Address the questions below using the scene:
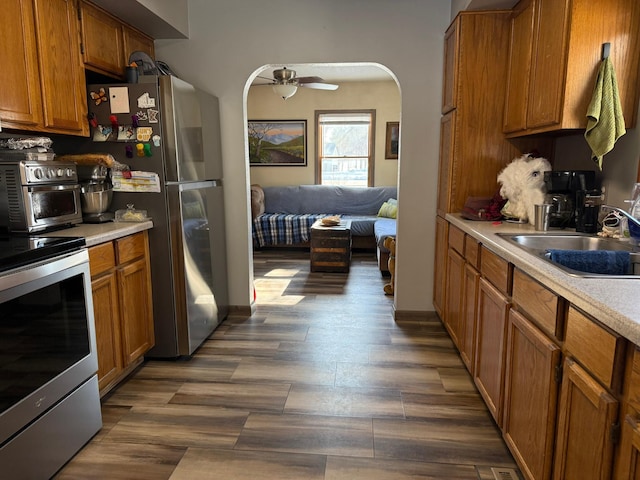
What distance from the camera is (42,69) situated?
81.6 inches

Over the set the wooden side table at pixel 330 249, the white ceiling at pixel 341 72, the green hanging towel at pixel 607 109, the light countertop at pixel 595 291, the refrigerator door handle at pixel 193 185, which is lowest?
the wooden side table at pixel 330 249

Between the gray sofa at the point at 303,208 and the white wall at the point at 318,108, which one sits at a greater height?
the white wall at the point at 318,108

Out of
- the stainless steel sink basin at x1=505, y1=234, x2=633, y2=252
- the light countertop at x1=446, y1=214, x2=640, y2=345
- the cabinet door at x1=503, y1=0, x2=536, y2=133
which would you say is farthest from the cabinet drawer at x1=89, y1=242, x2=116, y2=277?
the cabinet door at x1=503, y1=0, x2=536, y2=133

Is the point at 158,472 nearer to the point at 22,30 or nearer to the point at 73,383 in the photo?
the point at 73,383

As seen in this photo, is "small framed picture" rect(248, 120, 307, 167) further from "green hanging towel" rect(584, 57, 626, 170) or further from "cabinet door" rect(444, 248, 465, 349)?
"green hanging towel" rect(584, 57, 626, 170)

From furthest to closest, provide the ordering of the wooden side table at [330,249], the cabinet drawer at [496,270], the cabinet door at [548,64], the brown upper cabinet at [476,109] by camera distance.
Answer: the wooden side table at [330,249] → the brown upper cabinet at [476,109] → the cabinet door at [548,64] → the cabinet drawer at [496,270]

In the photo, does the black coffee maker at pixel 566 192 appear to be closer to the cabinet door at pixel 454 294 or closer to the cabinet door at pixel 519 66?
the cabinet door at pixel 519 66

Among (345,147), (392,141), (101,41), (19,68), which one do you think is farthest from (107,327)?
(392,141)

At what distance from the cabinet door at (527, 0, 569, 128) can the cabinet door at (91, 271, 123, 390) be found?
2327mm

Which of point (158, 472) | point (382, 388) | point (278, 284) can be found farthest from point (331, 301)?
point (158, 472)

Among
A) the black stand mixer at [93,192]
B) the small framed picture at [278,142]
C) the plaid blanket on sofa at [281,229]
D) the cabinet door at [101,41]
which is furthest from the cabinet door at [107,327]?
the small framed picture at [278,142]

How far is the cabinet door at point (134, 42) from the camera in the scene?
2744 millimetres

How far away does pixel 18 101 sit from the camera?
1.96 m

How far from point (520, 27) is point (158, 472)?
Result: 2.89 metres
